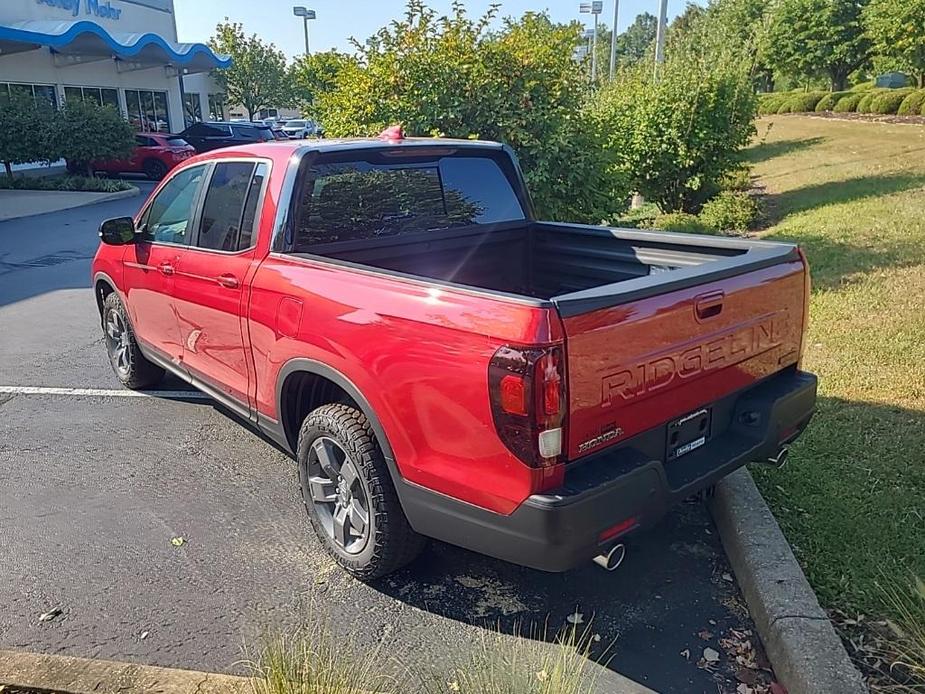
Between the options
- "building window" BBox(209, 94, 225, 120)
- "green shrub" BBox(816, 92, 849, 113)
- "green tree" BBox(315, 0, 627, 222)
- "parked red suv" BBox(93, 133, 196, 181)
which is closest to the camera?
"green tree" BBox(315, 0, 627, 222)

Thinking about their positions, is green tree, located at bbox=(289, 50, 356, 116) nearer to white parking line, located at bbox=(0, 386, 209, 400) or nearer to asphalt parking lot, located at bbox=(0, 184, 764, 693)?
white parking line, located at bbox=(0, 386, 209, 400)

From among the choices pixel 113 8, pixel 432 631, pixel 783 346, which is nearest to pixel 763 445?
pixel 783 346

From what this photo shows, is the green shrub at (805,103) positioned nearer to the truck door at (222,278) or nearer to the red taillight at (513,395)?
the truck door at (222,278)

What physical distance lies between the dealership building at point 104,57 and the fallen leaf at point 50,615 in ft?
73.8

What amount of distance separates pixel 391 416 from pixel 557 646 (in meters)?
1.14

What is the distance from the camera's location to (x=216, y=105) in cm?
4850

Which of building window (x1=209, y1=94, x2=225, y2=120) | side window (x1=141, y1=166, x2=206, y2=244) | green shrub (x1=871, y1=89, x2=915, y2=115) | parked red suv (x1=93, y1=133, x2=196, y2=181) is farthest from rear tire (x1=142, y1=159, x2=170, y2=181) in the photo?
green shrub (x1=871, y1=89, x2=915, y2=115)

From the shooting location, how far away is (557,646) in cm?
307

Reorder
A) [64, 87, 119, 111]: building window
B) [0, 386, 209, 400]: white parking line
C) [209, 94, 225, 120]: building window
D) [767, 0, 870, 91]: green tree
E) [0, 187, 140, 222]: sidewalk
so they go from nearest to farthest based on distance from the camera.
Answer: [0, 386, 209, 400]: white parking line < [0, 187, 140, 222]: sidewalk < [64, 87, 119, 111]: building window < [767, 0, 870, 91]: green tree < [209, 94, 225, 120]: building window

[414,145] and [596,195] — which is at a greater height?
[414,145]

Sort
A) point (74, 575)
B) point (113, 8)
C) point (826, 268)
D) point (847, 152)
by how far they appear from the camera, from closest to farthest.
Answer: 1. point (74, 575)
2. point (826, 268)
3. point (847, 152)
4. point (113, 8)

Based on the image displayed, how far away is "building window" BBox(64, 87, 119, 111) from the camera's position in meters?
28.9

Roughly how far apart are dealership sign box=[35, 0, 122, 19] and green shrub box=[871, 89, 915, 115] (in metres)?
32.3

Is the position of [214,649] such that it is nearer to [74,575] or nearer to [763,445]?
[74,575]
